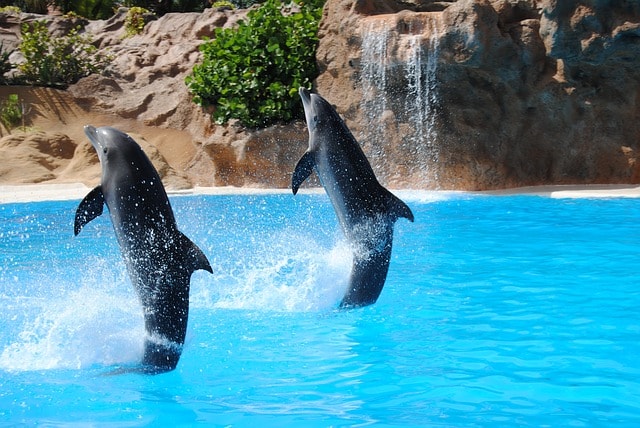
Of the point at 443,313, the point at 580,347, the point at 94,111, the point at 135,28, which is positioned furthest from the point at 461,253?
the point at 135,28

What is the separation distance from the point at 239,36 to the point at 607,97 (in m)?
6.45

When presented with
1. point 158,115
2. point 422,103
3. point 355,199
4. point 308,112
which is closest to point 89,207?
point 355,199

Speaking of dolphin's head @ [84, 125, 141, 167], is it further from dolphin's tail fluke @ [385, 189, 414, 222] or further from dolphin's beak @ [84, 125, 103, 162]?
dolphin's tail fluke @ [385, 189, 414, 222]

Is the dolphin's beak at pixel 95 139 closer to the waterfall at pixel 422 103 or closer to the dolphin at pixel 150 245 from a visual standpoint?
the dolphin at pixel 150 245

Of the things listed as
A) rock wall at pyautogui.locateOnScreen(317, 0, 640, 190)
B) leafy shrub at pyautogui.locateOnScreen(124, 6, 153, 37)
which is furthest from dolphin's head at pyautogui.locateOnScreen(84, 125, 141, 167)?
leafy shrub at pyautogui.locateOnScreen(124, 6, 153, 37)

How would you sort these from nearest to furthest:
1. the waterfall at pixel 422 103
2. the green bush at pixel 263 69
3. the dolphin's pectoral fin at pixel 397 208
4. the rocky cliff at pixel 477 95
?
the dolphin's pectoral fin at pixel 397 208 < the rocky cliff at pixel 477 95 < the waterfall at pixel 422 103 < the green bush at pixel 263 69

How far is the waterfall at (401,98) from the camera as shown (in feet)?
44.2

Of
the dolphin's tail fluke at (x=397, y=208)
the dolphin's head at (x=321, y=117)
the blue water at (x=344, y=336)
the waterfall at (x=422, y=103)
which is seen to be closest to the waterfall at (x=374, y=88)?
the waterfall at (x=422, y=103)

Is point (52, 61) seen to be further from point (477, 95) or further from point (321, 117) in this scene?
point (321, 117)

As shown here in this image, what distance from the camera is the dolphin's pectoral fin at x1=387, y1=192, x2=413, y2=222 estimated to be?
5.27 metres

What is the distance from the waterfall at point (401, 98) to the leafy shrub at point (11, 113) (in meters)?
8.28

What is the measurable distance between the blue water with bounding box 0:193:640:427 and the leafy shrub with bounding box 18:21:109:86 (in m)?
10.6

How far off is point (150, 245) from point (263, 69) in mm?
11225

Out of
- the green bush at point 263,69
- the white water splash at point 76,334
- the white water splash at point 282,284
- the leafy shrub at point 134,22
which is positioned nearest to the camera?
the white water splash at point 76,334
